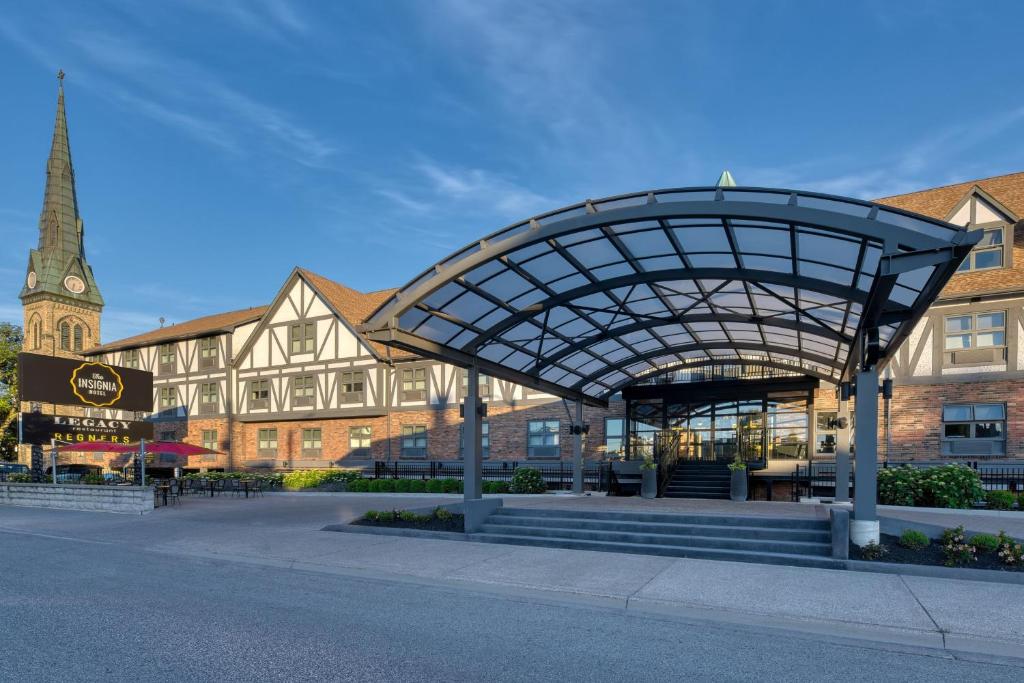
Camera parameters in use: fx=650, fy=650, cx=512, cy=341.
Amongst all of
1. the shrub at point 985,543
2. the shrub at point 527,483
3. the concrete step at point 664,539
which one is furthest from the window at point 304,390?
the shrub at point 985,543

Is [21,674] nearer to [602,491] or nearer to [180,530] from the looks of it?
[180,530]

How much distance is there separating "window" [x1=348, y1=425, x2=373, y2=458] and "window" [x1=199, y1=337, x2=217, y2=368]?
1094 cm

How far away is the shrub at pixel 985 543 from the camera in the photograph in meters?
9.57

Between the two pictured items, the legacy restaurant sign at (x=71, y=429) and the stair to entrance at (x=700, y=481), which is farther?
the legacy restaurant sign at (x=71, y=429)

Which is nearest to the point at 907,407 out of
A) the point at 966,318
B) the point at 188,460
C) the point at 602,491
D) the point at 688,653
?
the point at 966,318

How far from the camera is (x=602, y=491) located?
21.2 metres

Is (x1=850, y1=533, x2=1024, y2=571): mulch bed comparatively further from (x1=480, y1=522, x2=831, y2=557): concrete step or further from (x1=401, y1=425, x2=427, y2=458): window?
(x1=401, y1=425, x2=427, y2=458): window

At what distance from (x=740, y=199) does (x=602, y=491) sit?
521 inches

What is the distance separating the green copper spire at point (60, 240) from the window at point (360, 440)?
38.0 m

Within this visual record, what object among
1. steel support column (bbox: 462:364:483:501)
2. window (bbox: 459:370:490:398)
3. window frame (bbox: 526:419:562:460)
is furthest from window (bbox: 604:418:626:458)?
steel support column (bbox: 462:364:483:501)

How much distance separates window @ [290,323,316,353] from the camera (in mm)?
35031

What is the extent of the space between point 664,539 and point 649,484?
742 centimetres

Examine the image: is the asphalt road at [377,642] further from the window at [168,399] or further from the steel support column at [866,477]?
the window at [168,399]

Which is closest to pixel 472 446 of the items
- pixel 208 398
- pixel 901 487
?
pixel 901 487
